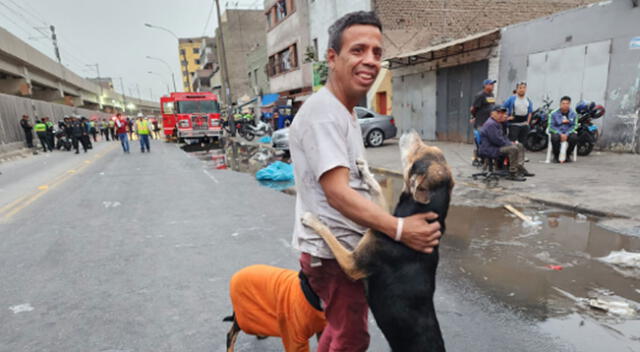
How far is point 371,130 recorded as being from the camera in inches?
539

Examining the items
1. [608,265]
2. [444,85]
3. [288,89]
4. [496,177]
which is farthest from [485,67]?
[288,89]

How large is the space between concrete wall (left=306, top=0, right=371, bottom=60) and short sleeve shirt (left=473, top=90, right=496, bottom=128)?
11.9 metres

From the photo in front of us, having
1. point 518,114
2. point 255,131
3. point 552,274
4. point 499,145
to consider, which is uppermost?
point 518,114

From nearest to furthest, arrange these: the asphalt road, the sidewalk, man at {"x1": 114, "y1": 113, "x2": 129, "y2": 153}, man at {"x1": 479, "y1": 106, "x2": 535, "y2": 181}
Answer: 1. the asphalt road
2. the sidewalk
3. man at {"x1": 479, "y1": 106, "x2": 535, "y2": 181}
4. man at {"x1": 114, "y1": 113, "x2": 129, "y2": 153}

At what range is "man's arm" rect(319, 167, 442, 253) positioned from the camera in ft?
4.26

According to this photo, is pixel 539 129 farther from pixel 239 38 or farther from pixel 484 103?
pixel 239 38

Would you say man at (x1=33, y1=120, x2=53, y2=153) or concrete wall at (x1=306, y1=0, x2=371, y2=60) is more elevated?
concrete wall at (x1=306, y1=0, x2=371, y2=60)

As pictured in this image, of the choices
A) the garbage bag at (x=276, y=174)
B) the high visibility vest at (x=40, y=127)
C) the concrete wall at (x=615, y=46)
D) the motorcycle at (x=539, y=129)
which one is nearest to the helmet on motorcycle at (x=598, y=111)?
the concrete wall at (x=615, y=46)

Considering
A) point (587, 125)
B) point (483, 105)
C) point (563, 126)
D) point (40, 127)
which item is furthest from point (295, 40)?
point (563, 126)

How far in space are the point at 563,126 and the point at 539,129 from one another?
1992mm

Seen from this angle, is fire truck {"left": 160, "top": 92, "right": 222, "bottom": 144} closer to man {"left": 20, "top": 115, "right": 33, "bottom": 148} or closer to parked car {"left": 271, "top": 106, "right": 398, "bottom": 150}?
man {"left": 20, "top": 115, "right": 33, "bottom": 148}

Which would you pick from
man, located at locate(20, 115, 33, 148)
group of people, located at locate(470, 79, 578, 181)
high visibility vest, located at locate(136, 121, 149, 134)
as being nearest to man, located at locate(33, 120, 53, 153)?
man, located at locate(20, 115, 33, 148)

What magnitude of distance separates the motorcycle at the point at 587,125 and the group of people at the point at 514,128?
1.73 ft

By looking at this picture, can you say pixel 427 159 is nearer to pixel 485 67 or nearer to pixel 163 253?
pixel 163 253
